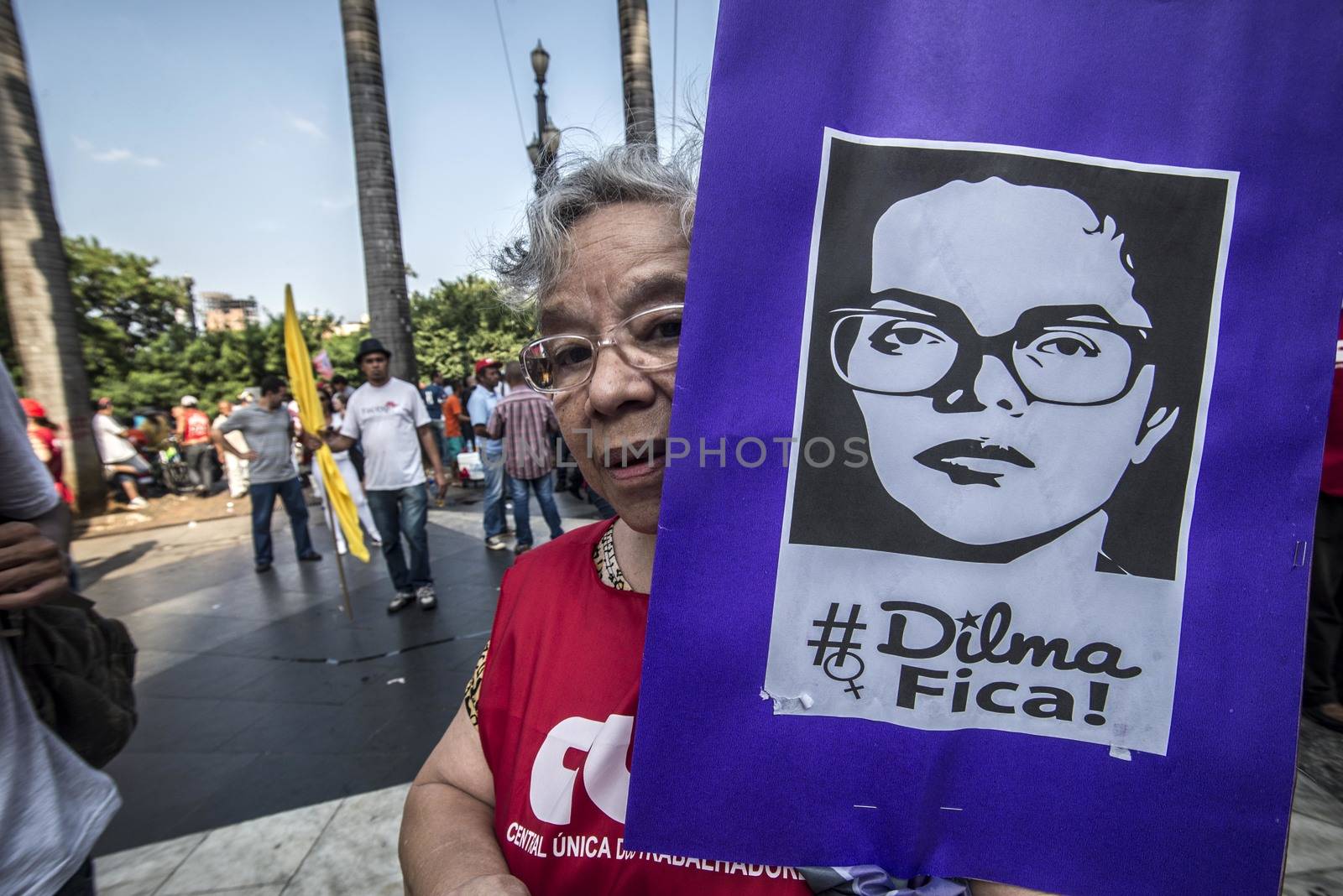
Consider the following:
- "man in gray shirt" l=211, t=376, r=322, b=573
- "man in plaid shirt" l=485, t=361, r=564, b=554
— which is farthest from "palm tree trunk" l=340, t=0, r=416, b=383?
"man in plaid shirt" l=485, t=361, r=564, b=554

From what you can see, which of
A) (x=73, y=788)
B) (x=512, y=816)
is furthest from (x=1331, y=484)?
(x=73, y=788)

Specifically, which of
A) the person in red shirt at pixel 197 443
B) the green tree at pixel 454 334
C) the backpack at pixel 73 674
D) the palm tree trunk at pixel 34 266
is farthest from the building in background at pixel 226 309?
the backpack at pixel 73 674

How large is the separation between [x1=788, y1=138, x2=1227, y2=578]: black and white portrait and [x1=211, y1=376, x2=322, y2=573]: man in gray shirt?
23.2 ft

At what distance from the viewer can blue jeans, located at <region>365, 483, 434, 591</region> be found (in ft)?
17.1

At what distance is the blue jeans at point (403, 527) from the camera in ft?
17.1

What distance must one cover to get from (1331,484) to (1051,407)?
11.2 feet

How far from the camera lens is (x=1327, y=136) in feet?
2.18

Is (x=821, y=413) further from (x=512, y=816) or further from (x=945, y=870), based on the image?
(x=512, y=816)

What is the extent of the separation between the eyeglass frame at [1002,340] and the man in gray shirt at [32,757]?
152 cm

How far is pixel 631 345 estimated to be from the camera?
1.01 metres

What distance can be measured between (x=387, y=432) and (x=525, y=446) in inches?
53.4

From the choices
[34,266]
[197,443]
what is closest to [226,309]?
[197,443]

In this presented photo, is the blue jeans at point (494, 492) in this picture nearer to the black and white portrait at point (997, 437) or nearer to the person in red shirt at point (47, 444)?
the person in red shirt at point (47, 444)

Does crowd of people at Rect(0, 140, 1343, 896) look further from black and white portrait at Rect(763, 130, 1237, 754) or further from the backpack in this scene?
black and white portrait at Rect(763, 130, 1237, 754)
